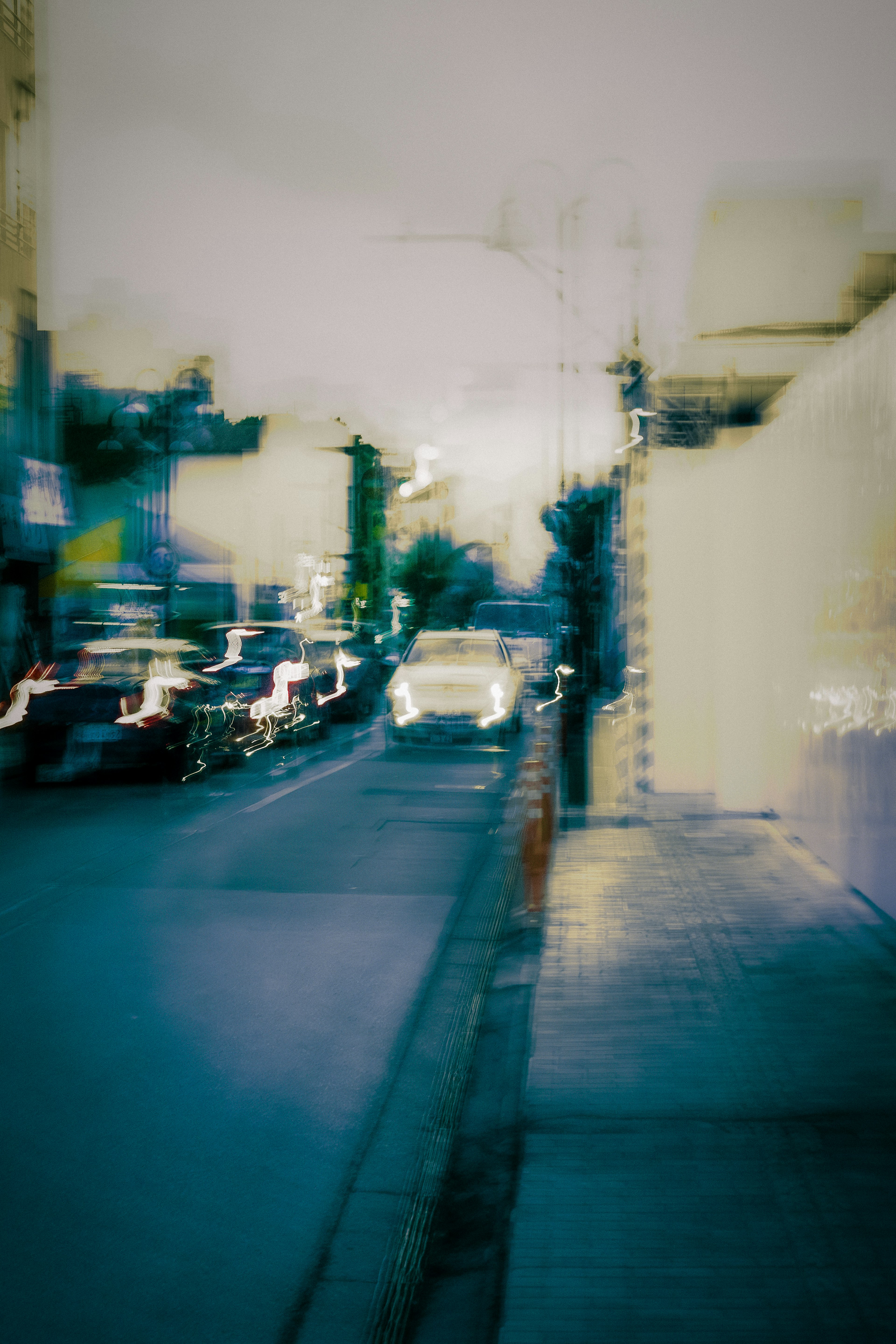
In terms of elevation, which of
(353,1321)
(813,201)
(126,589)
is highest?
(813,201)

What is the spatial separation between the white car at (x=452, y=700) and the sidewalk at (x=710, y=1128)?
30.0ft

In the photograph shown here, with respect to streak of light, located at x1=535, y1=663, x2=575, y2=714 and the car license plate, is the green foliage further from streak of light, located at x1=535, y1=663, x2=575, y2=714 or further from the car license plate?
the car license plate

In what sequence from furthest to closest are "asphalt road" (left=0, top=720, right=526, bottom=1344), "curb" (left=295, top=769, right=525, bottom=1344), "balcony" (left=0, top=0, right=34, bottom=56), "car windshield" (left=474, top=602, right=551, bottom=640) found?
1. "car windshield" (left=474, top=602, right=551, bottom=640)
2. "balcony" (left=0, top=0, right=34, bottom=56)
3. "asphalt road" (left=0, top=720, right=526, bottom=1344)
4. "curb" (left=295, top=769, right=525, bottom=1344)

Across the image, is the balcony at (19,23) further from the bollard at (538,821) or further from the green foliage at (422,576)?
the green foliage at (422,576)

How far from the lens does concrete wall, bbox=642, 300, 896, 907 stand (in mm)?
6559

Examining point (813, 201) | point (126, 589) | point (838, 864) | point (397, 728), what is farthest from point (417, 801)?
point (126, 589)

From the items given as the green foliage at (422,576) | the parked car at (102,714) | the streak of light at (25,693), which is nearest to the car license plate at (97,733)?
the parked car at (102,714)

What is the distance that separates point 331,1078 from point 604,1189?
5.07ft

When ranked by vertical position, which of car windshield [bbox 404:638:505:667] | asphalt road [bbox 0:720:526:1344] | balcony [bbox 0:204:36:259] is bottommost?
asphalt road [bbox 0:720:526:1344]

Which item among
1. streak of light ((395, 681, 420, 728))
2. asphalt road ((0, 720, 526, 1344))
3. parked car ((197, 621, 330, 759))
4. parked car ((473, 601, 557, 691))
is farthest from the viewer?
parked car ((473, 601, 557, 691))

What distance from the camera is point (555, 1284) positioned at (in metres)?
3.09

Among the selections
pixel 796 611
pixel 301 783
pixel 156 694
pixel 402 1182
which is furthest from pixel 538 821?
pixel 156 694

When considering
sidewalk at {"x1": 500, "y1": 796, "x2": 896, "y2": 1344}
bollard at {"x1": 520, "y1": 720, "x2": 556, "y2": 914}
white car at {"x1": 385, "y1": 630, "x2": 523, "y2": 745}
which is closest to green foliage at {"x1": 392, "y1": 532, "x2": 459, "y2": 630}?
white car at {"x1": 385, "y1": 630, "x2": 523, "y2": 745}

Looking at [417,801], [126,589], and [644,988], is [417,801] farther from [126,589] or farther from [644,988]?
[126,589]
